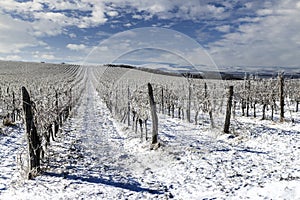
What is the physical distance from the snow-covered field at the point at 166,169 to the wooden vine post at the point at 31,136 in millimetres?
275


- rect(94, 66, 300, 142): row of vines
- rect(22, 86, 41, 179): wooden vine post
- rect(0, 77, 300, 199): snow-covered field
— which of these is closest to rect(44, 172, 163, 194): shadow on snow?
rect(0, 77, 300, 199): snow-covered field

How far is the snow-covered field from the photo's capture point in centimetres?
570

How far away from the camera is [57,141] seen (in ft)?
37.2

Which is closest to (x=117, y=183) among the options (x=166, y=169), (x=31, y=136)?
(x=166, y=169)

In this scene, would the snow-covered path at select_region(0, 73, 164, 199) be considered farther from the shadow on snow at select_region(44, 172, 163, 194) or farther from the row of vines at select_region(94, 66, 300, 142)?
the row of vines at select_region(94, 66, 300, 142)

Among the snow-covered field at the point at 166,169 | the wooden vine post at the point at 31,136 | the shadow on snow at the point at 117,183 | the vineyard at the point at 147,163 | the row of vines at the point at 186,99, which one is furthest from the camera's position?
the row of vines at the point at 186,99

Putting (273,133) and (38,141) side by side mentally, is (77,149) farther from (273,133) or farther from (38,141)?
(273,133)

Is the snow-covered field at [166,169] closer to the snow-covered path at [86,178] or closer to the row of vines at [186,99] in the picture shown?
the snow-covered path at [86,178]

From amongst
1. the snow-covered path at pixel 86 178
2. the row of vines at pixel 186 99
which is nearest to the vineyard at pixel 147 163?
the snow-covered path at pixel 86 178

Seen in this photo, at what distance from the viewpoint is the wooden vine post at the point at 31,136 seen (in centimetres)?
662

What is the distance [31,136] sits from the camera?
6762mm

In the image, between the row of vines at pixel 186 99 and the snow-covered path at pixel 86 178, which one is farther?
the row of vines at pixel 186 99

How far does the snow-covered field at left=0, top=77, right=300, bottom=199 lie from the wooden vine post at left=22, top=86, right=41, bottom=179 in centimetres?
28

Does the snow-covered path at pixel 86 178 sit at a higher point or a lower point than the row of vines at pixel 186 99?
lower
